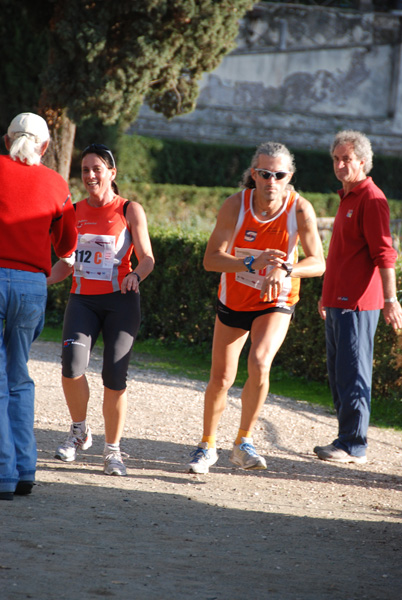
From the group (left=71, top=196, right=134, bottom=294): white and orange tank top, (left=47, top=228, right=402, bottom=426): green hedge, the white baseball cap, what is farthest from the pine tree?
the white baseball cap

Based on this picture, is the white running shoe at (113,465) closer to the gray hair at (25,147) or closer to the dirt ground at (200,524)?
the dirt ground at (200,524)

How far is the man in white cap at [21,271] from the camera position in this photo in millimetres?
4023

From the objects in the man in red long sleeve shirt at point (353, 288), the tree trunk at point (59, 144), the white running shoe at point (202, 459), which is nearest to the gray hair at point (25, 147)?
the white running shoe at point (202, 459)

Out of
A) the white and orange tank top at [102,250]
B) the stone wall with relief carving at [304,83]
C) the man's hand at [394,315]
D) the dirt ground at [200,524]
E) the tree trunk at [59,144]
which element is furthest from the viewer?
the stone wall with relief carving at [304,83]

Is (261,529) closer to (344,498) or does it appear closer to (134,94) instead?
(344,498)

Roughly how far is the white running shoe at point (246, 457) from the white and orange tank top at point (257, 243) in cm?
86

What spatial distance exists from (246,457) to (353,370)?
104cm

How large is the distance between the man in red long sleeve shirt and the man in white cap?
2087 millimetres

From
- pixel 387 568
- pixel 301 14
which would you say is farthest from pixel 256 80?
pixel 387 568

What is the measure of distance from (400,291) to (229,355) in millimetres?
3009

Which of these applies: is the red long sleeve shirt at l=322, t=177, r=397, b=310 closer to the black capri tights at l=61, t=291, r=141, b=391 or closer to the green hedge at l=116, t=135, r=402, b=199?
the black capri tights at l=61, t=291, r=141, b=391

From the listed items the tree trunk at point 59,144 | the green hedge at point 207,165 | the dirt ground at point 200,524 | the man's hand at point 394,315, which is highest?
the green hedge at point 207,165

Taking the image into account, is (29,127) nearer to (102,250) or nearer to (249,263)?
(102,250)

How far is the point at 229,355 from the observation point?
5.02 m
